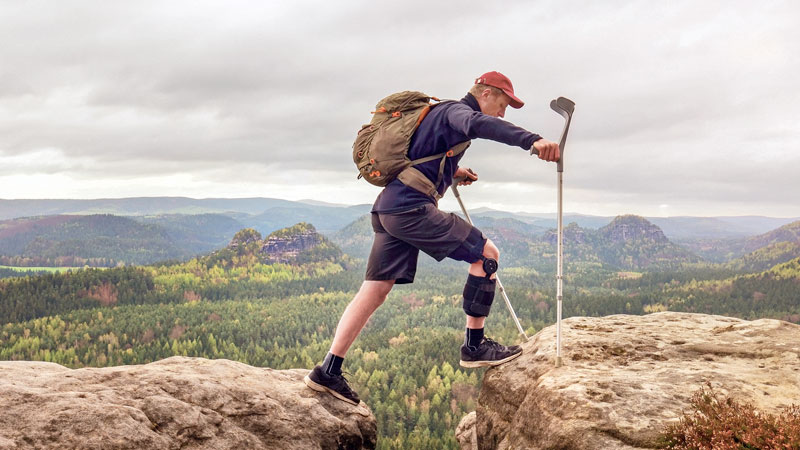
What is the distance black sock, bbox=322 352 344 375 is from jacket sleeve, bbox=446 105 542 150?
13.0 ft

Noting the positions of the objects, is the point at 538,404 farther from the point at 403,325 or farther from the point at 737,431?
the point at 403,325

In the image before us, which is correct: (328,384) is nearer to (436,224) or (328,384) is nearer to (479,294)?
(479,294)

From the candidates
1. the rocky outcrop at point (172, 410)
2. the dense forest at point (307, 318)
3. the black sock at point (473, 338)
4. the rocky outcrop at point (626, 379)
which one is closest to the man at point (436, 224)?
the black sock at point (473, 338)

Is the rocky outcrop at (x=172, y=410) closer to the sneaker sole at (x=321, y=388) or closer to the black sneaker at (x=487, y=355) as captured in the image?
the sneaker sole at (x=321, y=388)

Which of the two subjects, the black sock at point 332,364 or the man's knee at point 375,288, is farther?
the black sock at point 332,364

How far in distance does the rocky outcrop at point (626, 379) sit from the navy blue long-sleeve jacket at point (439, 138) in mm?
2976

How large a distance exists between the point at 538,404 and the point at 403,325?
119 metres

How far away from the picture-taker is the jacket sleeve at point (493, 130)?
218 inches

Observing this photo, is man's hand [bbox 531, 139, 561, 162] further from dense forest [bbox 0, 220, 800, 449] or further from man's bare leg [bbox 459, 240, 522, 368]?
dense forest [bbox 0, 220, 800, 449]

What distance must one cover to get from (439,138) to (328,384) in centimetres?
429

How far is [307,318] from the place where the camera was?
127625 millimetres

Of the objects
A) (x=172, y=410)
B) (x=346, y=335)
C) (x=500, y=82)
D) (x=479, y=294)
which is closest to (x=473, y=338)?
(x=479, y=294)

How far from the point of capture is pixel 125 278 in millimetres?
160000

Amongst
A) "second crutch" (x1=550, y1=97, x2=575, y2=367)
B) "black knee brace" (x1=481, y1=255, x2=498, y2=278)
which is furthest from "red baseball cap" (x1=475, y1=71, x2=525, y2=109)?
"black knee brace" (x1=481, y1=255, x2=498, y2=278)
